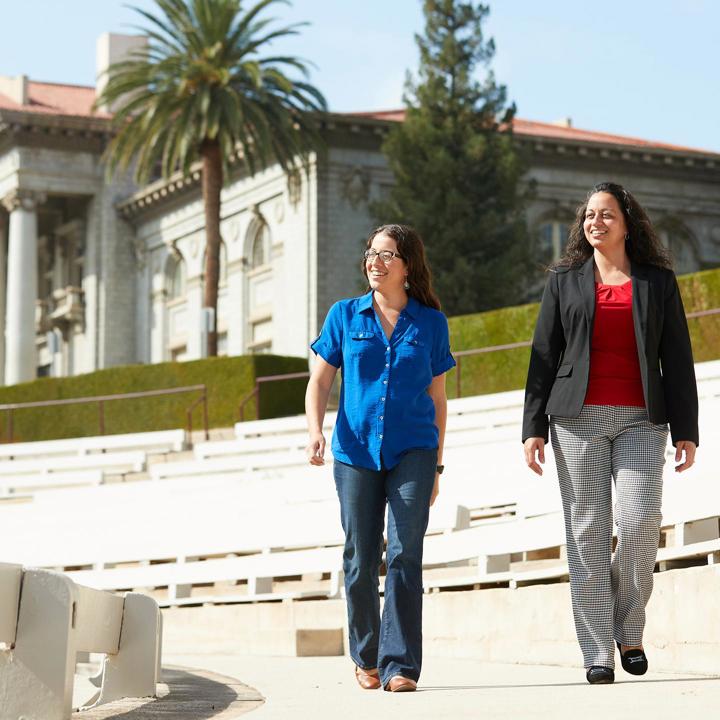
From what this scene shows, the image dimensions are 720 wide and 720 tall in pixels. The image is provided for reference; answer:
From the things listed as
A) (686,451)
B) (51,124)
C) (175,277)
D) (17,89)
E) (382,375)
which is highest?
(17,89)

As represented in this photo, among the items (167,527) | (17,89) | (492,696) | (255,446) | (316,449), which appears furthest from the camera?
(17,89)

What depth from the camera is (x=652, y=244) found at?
6.47 m

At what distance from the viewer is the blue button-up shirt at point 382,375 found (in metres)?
6.38

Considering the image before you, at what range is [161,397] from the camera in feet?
112

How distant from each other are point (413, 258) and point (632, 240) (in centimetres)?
92

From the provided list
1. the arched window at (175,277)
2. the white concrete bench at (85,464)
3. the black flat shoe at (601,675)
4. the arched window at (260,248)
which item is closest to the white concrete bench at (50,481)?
the white concrete bench at (85,464)

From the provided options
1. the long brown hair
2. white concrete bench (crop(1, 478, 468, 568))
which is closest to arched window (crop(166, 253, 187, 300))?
white concrete bench (crop(1, 478, 468, 568))

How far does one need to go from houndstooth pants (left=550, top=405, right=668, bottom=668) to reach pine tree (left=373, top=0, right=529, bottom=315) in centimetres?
2960

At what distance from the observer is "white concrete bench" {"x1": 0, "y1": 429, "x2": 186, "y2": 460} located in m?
27.0

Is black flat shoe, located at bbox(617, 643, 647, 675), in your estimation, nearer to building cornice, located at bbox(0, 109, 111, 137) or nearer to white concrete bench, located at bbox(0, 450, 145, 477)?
white concrete bench, located at bbox(0, 450, 145, 477)

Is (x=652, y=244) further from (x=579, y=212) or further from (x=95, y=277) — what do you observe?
(x=95, y=277)

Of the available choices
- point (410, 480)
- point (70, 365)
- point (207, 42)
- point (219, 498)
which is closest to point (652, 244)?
point (410, 480)

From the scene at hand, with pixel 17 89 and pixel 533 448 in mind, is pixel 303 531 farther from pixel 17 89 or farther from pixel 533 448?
pixel 17 89

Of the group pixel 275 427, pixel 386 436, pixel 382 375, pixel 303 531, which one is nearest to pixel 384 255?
pixel 382 375
